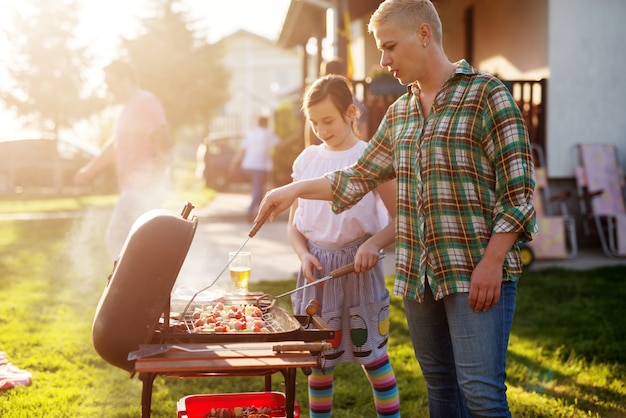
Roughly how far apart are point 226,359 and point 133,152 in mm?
4220

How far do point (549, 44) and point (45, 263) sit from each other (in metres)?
7.56

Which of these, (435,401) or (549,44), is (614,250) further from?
(435,401)

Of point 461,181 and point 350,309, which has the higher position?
point 461,181

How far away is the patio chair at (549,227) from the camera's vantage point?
960 cm

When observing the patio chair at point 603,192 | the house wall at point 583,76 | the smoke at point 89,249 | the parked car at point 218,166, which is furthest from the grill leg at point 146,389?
the parked car at point 218,166

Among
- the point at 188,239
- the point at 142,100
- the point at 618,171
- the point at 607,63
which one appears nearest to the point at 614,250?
the point at 618,171

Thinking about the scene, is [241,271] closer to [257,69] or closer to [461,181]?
[461,181]

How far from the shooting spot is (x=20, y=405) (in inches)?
175

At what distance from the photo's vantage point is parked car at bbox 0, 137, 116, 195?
22.3 metres

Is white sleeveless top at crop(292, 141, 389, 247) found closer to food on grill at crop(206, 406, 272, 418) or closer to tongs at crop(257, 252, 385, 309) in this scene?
tongs at crop(257, 252, 385, 309)

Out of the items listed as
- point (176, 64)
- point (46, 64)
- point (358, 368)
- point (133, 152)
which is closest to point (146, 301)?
point (358, 368)

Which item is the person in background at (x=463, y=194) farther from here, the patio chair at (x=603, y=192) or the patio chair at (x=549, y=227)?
the patio chair at (x=603, y=192)

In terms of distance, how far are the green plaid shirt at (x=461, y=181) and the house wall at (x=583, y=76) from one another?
27.0ft

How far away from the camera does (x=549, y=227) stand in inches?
378
